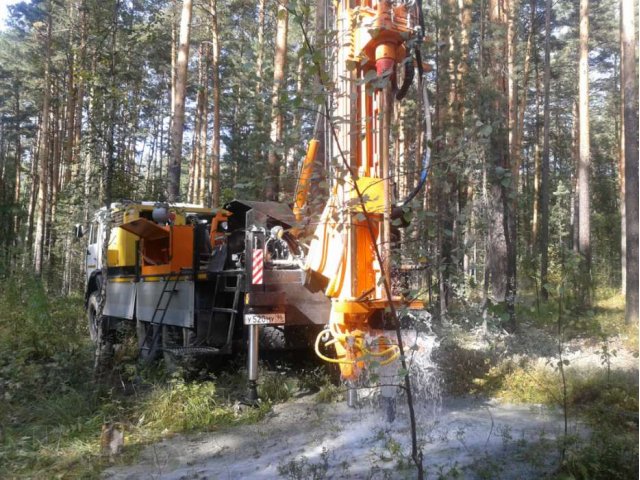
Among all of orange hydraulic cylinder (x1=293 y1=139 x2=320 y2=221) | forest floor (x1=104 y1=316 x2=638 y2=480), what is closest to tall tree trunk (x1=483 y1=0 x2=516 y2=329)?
forest floor (x1=104 y1=316 x2=638 y2=480)

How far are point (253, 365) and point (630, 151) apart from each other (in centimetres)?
1047

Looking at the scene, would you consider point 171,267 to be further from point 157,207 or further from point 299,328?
point 299,328

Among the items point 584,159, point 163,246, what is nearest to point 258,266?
point 163,246

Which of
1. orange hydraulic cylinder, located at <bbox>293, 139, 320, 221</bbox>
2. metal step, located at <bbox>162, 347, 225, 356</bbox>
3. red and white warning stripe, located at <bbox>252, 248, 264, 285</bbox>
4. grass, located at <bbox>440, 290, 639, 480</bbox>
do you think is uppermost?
orange hydraulic cylinder, located at <bbox>293, 139, 320, 221</bbox>

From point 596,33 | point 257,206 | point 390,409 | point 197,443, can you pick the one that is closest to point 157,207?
point 257,206

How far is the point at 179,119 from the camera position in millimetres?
12883

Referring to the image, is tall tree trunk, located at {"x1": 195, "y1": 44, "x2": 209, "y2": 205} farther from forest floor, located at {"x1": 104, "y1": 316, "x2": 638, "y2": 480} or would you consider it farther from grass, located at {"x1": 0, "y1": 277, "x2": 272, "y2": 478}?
forest floor, located at {"x1": 104, "y1": 316, "x2": 638, "y2": 480}

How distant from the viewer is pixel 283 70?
45.1 feet

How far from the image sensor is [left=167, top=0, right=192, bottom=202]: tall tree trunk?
37.3 feet

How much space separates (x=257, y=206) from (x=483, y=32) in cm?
1116

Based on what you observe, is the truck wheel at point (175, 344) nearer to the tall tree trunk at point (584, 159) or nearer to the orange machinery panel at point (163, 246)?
the orange machinery panel at point (163, 246)

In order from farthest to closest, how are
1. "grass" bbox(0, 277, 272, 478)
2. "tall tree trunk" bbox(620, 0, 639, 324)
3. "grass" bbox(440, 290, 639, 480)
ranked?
"tall tree trunk" bbox(620, 0, 639, 324), "grass" bbox(0, 277, 272, 478), "grass" bbox(440, 290, 639, 480)

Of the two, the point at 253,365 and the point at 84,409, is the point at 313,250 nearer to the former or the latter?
the point at 253,365

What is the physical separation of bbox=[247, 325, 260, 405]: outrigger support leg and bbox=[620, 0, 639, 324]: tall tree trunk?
951 cm
